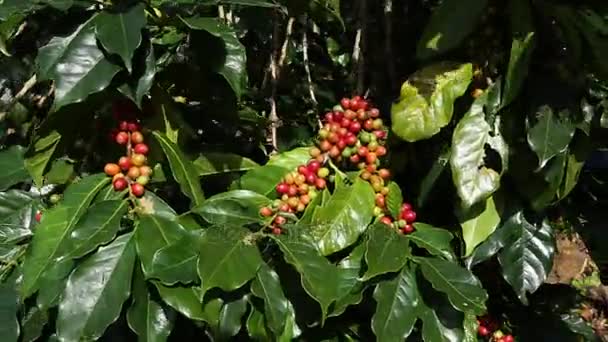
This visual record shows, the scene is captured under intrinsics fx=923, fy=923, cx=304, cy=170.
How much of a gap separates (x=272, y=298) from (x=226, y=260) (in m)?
0.08

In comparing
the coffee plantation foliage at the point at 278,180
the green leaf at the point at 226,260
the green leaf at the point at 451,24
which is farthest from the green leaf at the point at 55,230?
the green leaf at the point at 451,24

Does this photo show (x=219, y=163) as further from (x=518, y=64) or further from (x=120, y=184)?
(x=518, y=64)

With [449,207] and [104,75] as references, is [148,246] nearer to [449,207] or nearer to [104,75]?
[104,75]

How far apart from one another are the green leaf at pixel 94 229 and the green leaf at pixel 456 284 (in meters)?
0.44

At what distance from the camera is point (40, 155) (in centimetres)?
148

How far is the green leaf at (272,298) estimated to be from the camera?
1.23 m

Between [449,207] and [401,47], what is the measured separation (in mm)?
371

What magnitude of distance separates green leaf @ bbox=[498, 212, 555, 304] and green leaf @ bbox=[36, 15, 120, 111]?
0.72 meters

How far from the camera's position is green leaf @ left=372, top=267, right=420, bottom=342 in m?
1.31

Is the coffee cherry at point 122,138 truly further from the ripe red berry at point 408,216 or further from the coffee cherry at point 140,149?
the ripe red berry at point 408,216

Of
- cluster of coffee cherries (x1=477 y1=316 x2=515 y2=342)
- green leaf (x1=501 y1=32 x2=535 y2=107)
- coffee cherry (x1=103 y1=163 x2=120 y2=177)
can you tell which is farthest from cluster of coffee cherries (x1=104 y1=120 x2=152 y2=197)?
cluster of coffee cherries (x1=477 y1=316 x2=515 y2=342)

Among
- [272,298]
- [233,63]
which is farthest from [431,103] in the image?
[272,298]

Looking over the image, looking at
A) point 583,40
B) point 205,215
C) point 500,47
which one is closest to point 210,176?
point 205,215

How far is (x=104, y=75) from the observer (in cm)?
127
